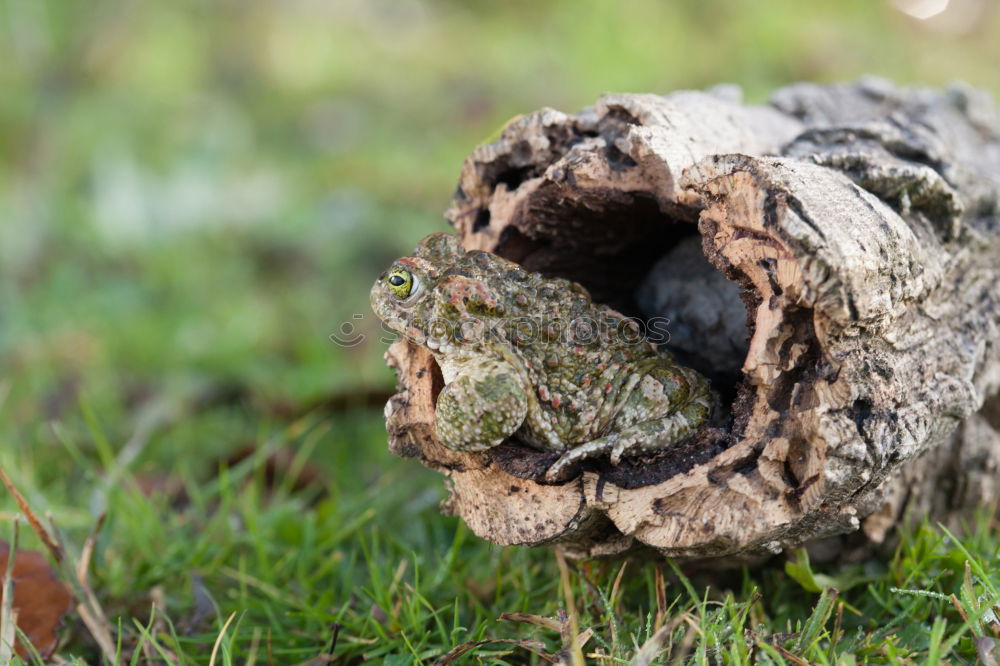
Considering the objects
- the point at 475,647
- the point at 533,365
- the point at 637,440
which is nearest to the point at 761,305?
the point at 637,440

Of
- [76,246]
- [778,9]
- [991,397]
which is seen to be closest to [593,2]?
[778,9]

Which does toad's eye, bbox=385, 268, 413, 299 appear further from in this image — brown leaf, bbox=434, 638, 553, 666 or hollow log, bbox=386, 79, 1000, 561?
brown leaf, bbox=434, 638, 553, 666

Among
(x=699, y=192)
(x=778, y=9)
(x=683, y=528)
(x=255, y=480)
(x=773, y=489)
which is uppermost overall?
(x=778, y=9)

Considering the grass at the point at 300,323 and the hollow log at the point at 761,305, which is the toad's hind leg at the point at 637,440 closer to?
the hollow log at the point at 761,305

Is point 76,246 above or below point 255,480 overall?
above

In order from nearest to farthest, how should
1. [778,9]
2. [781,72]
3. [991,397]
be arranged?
1. [991,397]
2. [781,72]
3. [778,9]

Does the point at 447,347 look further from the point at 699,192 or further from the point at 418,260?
the point at 699,192

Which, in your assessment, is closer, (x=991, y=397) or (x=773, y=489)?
(x=773, y=489)
